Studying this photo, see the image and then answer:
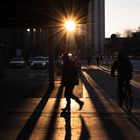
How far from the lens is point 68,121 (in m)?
13.6

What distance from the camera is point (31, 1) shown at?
886 inches

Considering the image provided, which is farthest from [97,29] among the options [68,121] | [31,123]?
[31,123]

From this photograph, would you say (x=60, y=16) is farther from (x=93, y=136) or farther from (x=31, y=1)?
(x=93, y=136)

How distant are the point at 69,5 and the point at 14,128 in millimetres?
12236

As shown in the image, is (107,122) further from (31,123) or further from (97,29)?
(97,29)

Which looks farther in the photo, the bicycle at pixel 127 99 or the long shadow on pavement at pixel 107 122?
the bicycle at pixel 127 99

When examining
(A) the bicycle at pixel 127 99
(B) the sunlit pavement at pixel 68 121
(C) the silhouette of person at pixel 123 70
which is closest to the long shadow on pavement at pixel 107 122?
(B) the sunlit pavement at pixel 68 121

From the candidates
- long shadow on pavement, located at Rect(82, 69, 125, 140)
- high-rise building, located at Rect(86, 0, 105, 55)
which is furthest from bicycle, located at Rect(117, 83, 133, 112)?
high-rise building, located at Rect(86, 0, 105, 55)

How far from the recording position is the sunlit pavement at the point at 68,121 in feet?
37.5

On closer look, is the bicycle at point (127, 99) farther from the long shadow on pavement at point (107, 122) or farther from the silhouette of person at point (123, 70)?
the long shadow on pavement at point (107, 122)

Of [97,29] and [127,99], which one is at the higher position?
[97,29]

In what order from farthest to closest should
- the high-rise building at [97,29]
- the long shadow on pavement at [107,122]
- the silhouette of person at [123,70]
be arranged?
1. the high-rise building at [97,29]
2. the silhouette of person at [123,70]
3. the long shadow on pavement at [107,122]

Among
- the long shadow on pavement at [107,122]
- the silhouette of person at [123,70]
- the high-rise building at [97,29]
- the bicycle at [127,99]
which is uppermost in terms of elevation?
the high-rise building at [97,29]

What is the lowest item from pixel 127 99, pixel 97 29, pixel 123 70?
pixel 127 99
